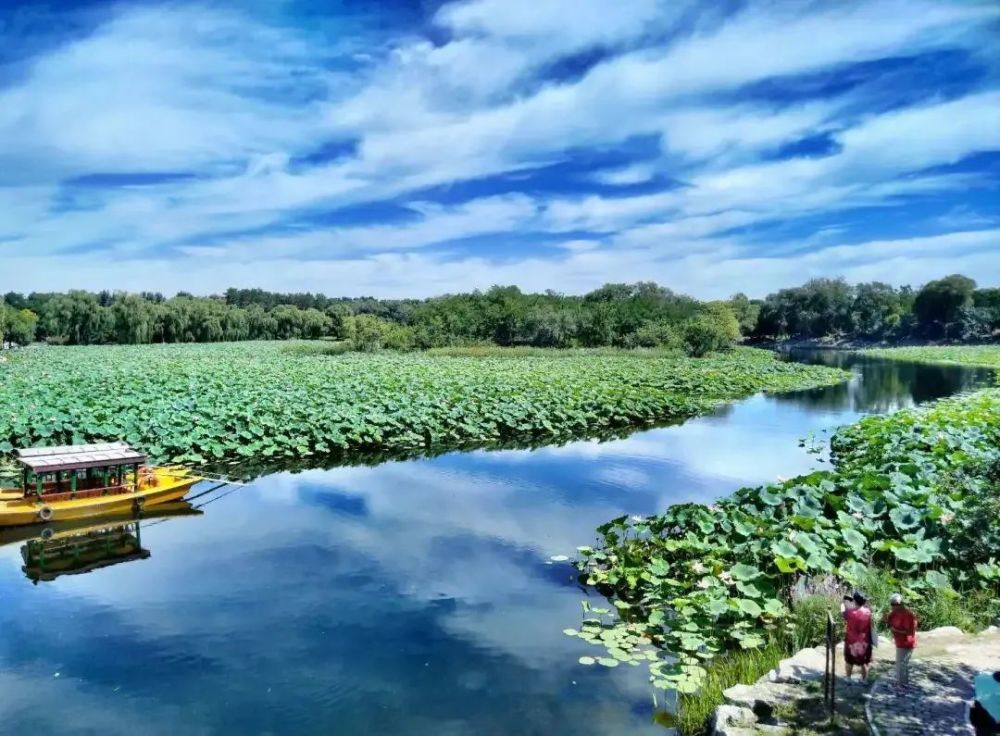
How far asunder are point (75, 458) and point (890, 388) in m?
35.5

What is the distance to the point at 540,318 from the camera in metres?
56.8

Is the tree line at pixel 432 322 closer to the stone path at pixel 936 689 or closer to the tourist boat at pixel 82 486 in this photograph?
the tourist boat at pixel 82 486

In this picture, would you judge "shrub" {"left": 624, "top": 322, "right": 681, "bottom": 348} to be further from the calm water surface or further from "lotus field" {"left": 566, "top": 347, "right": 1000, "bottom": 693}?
"lotus field" {"left": 566, "top": 347, "right": 1000, "bottom": 693}

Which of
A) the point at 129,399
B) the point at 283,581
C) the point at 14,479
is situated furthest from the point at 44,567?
the point at 129,399

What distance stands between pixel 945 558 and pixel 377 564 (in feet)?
22.7

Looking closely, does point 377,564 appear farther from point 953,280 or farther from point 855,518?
point 953,280

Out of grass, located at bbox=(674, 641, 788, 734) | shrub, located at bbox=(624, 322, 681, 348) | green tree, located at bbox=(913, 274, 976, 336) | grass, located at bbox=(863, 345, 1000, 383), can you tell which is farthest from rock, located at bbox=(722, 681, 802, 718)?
green tree, located at bbox=(913, 274, 976, 336)

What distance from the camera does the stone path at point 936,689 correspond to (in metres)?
4.52

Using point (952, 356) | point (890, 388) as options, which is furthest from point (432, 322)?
point (952, 356)

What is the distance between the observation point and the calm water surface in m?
6.32

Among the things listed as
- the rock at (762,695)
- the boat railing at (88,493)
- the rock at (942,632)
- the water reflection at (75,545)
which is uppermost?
the boat railing at (88,493)

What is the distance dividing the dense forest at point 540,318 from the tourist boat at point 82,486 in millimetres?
36616

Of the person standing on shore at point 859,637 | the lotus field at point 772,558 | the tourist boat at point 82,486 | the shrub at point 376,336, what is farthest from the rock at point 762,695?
the shrub at point 376,336

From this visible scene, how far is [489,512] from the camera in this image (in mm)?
12453
